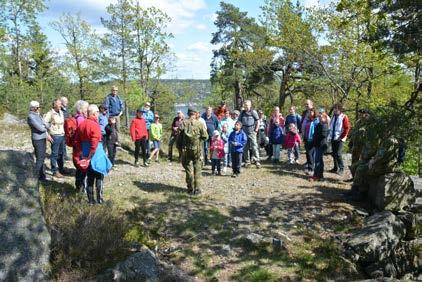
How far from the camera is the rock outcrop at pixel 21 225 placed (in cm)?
433

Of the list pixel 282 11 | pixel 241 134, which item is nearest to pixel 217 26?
pixel 282 11

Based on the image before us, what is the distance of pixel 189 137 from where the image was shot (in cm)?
890

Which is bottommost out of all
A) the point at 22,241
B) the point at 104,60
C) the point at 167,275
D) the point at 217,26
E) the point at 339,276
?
the point at 339,276

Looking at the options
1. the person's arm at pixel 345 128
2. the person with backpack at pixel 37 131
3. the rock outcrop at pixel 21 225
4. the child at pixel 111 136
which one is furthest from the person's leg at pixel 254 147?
the rock outcrop at pixel 21 225

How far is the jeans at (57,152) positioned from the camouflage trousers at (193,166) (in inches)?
121

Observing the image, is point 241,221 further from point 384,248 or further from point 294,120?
point 294,120

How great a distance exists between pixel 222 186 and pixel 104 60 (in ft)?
94.2

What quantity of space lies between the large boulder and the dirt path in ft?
2.20

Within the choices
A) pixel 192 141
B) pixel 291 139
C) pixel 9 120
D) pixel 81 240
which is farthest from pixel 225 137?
pixel 9 120

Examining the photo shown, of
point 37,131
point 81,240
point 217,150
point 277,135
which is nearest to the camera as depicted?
point 81,240

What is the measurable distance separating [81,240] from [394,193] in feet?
22.1

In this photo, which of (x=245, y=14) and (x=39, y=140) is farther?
(x=245, y=14)

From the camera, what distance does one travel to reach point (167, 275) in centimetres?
527

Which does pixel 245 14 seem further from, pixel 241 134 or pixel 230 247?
pixel 230 247
